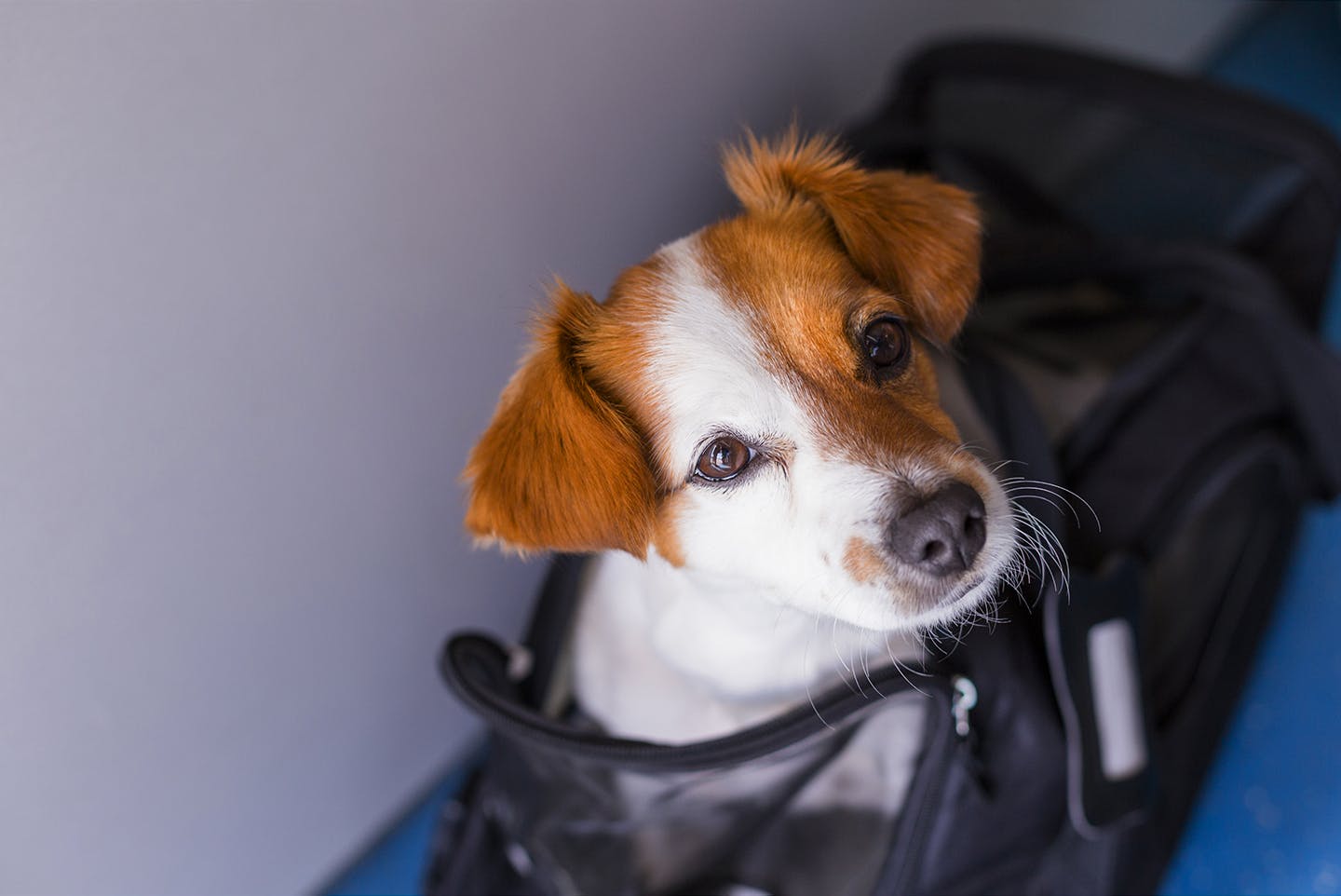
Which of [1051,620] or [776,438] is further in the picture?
[1051,620]

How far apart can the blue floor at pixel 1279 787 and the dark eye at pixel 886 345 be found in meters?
0.94

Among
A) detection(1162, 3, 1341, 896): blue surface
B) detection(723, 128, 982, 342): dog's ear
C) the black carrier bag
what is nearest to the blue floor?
detection(1162, 3, 1341, 896): blue surface

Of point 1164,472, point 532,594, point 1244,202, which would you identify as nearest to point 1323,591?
point 1164,472

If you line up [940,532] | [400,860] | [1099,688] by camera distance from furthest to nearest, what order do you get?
1. [400,860]
2. [1099,688]
3. [940,532]

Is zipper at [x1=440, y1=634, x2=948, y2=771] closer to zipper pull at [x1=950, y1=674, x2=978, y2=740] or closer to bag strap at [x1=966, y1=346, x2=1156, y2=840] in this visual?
zipper pull at [x1=950, y1=674, x2=978, y2=740]

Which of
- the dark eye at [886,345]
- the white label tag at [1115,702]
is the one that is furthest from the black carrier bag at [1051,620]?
the dark eye at [886,345]

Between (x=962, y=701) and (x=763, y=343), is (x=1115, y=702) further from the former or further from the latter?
(x=763, y=343)

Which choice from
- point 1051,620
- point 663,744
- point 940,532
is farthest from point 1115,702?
point 663,744

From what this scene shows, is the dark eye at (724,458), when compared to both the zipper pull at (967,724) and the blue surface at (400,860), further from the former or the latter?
the blue surface at (400,860)

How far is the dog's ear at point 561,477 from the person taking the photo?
1054 millimetres

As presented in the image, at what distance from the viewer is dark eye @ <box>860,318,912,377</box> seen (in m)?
1.14

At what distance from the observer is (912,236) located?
1.18m

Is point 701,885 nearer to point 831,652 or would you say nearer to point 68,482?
point 831,652

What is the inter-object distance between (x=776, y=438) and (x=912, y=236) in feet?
1.02
